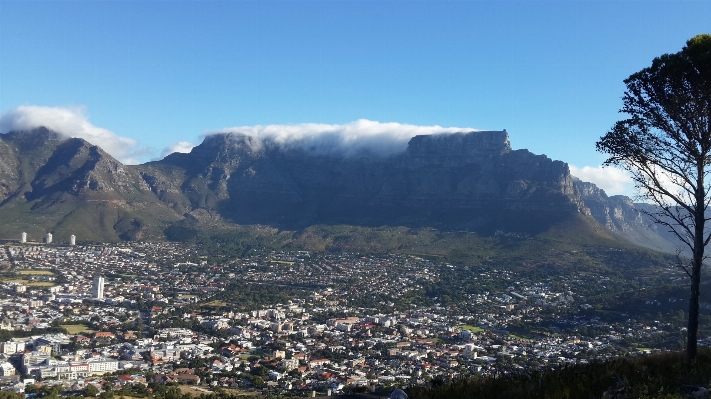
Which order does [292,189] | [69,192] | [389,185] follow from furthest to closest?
1. [292,189]
2. [389,185]
3. [69,192]

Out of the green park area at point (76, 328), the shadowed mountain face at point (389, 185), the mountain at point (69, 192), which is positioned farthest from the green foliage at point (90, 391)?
the shadowed mountain face at point (389, 185)

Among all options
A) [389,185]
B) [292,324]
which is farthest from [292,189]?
[292,324]

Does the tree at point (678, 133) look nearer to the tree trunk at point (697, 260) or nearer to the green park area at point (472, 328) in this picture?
the tree trunk at point (697, 260)

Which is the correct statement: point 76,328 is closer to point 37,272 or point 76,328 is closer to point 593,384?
point 37,272

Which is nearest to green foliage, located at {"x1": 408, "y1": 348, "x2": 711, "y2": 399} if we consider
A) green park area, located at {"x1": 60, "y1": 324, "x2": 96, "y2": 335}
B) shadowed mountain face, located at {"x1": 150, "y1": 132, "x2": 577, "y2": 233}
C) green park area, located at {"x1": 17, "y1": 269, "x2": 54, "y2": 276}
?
green park area, located at {"x1": 60, "y1": 324, "x2": 96, "y2": 335}

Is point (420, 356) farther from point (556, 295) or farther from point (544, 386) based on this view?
point (556, 295)

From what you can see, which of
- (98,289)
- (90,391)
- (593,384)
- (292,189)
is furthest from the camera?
(292,189)

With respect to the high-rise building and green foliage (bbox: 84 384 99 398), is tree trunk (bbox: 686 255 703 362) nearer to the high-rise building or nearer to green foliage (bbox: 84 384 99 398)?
green foliage (bbox: 84 384 99 398)

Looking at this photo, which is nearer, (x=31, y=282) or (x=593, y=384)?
(x=593, y=384)
